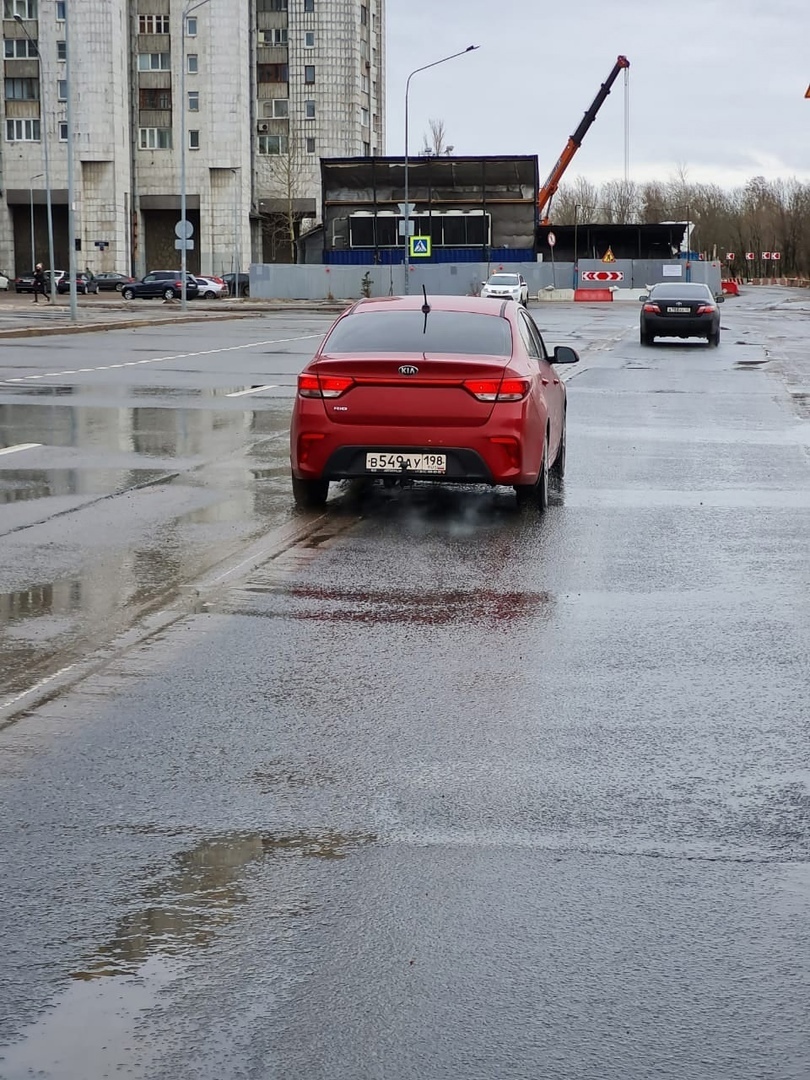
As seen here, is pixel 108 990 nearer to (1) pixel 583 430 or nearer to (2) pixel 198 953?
(2) pixel 198 953

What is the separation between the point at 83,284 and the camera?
86.7 metres

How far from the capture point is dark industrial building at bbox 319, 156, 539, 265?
300 feet

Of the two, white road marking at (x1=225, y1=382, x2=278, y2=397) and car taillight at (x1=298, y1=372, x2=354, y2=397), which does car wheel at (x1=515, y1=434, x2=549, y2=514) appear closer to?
car taillight at (x1=298, y1=372, x2=354, y2=397)

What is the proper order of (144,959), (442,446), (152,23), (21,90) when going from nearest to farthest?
(144,959) → (442,446) → (21,90) → (152,23)

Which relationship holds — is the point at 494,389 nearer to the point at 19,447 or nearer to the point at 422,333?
the point at 422,333

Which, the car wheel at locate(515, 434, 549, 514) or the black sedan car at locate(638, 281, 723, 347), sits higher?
the black sedan car at locate(638, 281, 723, 347)

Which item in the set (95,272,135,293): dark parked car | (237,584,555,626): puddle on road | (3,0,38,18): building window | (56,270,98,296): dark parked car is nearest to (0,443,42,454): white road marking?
(237,584,555,626): puddle on road

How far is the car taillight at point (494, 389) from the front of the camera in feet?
37.3

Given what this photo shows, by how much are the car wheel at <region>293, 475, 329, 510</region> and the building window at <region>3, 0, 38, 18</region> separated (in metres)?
97.7

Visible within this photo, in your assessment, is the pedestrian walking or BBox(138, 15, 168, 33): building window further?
BBox(138, 15, 168, 33): building window

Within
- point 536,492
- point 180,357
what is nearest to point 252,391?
point 180,357

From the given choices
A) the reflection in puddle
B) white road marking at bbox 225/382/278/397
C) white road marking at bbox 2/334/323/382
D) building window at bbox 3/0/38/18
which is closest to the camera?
the reflection in puddle

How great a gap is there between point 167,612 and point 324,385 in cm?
350

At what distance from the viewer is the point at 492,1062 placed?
3504mm
